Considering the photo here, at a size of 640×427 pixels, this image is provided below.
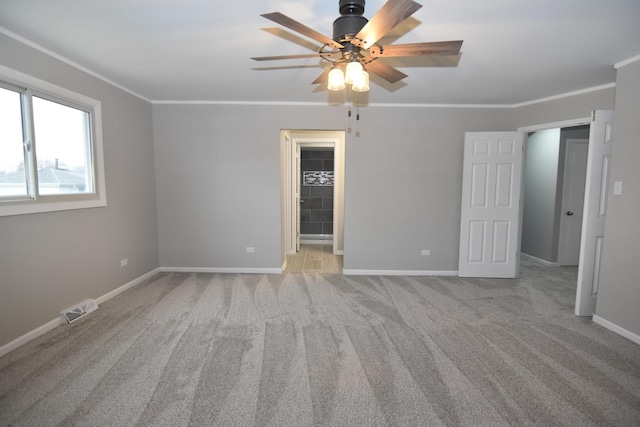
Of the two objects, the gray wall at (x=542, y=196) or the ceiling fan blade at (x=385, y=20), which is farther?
the gray wall at (x=542, y=196)

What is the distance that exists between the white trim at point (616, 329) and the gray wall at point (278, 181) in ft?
5.43

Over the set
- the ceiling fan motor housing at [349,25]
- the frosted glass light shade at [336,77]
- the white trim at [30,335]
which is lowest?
the white trim at [30,335]

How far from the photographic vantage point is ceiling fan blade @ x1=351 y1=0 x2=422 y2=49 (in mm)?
1319

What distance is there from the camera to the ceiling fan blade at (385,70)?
1996 mm

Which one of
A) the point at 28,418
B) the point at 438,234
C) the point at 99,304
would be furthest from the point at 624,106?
the point at 99,304

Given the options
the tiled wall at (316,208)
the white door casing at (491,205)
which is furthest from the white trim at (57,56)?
the white door casing at (491,205)

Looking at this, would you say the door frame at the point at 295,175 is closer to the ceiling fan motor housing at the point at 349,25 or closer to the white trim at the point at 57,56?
the white trim at the point at 57,56

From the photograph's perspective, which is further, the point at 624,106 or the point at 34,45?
the point at 624,106

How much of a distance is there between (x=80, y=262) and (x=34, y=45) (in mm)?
1946

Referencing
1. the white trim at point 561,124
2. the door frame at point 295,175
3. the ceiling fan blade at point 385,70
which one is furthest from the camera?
the door frame at point 295,175

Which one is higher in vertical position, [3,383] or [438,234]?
[438,234]

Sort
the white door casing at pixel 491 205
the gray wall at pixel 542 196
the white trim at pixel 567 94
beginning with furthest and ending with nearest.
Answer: the gray wall at pixel 542 196 → the white door casing at pixel 491 205 → the white trim at pixel 567 94

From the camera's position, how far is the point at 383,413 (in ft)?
5.66

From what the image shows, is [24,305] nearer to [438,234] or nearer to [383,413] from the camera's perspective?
[383,413]
